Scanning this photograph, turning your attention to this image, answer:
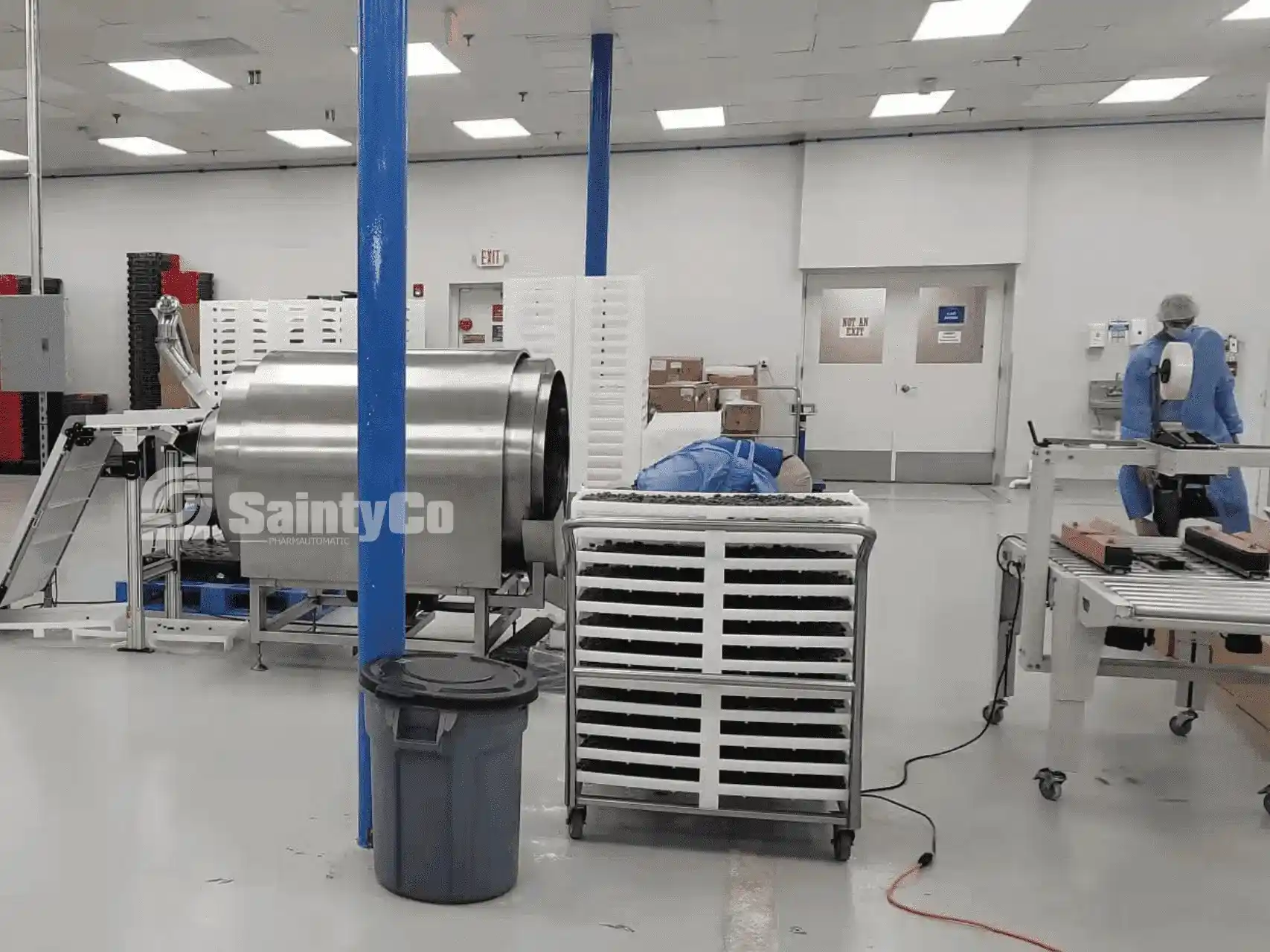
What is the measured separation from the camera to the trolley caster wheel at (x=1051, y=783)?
269 centimetres

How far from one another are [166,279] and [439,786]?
399 inches

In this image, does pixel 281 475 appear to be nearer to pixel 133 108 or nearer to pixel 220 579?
pixel 220 579

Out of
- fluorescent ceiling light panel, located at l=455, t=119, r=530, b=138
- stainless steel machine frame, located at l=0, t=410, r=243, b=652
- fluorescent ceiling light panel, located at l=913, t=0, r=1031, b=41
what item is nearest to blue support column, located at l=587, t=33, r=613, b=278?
fluorescent ceiling light panel, located at l=913, t=0, r=1031, b=41

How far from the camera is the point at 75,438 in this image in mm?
3984

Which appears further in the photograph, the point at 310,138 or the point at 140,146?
the point at 140,146

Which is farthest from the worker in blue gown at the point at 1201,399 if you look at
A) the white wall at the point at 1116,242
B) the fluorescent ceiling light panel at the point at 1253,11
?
the white wall at the point at 1116,242

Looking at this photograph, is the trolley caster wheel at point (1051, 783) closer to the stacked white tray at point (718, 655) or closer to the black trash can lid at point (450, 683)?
the stacked white tray at point (718, 655)

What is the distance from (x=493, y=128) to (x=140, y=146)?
3927 mm

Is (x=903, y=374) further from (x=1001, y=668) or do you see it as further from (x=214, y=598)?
(x=214, y=598)

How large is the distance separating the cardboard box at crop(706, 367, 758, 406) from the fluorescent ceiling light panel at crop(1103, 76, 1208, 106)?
12.9 ft

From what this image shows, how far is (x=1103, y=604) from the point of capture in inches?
95.1

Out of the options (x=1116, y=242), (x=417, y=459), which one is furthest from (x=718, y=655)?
(x=1116, y=242)

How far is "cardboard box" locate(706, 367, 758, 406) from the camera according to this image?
353 inches

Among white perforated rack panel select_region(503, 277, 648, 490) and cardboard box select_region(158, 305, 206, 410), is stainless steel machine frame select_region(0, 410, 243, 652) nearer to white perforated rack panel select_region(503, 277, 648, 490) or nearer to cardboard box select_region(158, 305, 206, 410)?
white perforated rack panel select_region(503, 277, 648, 490)
